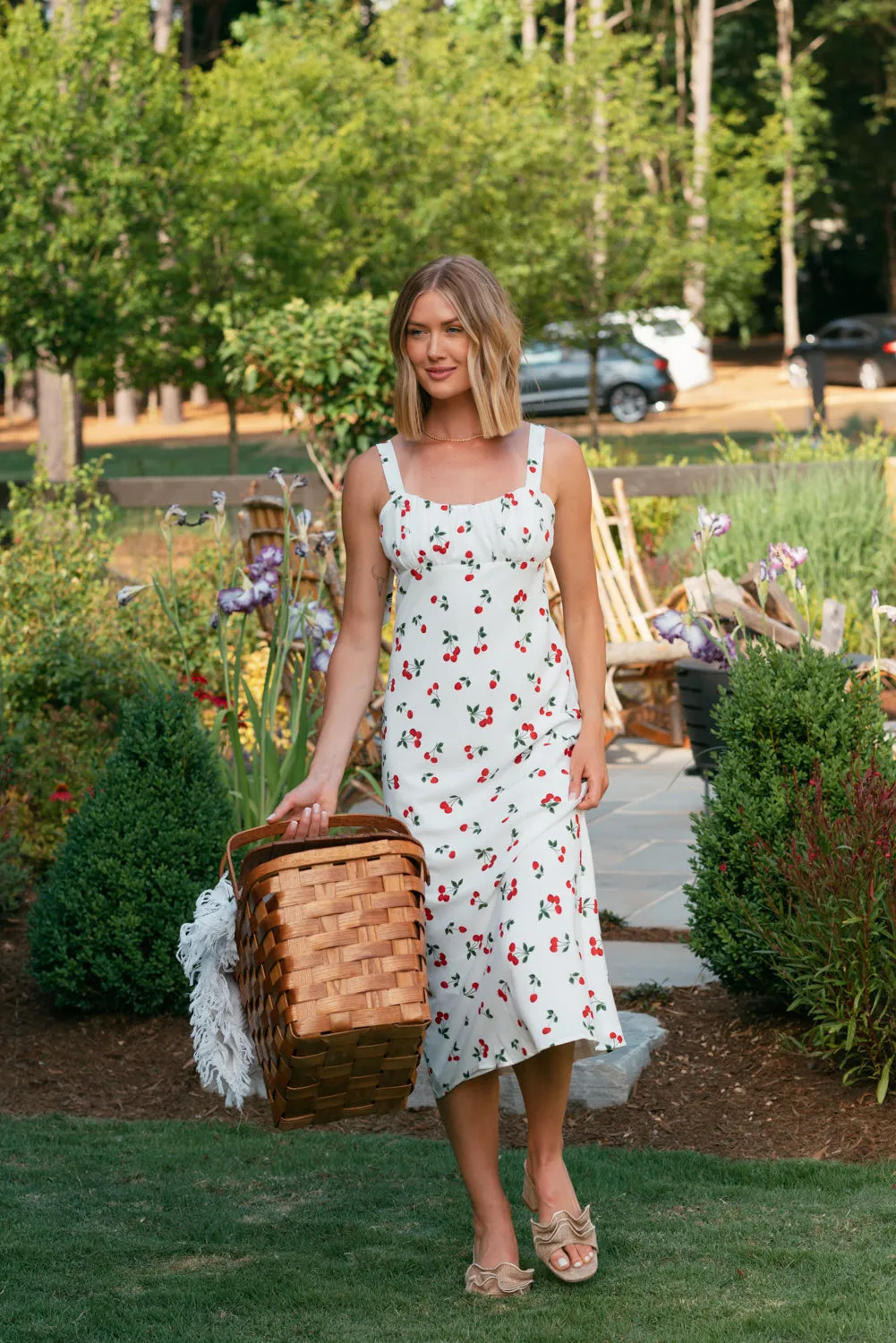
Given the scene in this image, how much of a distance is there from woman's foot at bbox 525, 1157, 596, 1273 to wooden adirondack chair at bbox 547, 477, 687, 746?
5.10 m

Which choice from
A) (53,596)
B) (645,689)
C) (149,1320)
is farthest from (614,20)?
(149,1320)

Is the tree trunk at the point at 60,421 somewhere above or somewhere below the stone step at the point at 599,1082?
above

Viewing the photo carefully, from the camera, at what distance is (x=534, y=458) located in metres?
3.00

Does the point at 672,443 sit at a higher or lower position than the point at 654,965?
higher

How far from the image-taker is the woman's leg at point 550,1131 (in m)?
2.91

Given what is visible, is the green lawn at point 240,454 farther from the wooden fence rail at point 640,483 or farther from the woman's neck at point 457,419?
the woman's neck at point 457,419

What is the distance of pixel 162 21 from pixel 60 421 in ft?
33.8

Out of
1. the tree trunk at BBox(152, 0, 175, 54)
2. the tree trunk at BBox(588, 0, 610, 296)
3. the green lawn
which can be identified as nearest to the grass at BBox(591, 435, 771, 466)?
the green lawn

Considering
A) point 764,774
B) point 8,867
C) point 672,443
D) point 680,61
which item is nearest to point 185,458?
point 672,443

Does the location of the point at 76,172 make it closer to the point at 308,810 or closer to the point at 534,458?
the point at 534,458

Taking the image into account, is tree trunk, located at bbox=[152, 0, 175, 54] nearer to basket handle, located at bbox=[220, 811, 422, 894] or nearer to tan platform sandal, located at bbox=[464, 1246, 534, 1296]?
basket handle, located at bbox=[220, 811, 422, 894]

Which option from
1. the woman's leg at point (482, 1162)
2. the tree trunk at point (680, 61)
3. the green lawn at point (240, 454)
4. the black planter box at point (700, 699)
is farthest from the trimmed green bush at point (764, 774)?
the tree trunk at point (680, 61)

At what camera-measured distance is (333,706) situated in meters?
3.01

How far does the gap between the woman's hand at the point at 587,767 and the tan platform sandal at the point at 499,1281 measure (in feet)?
2.77
